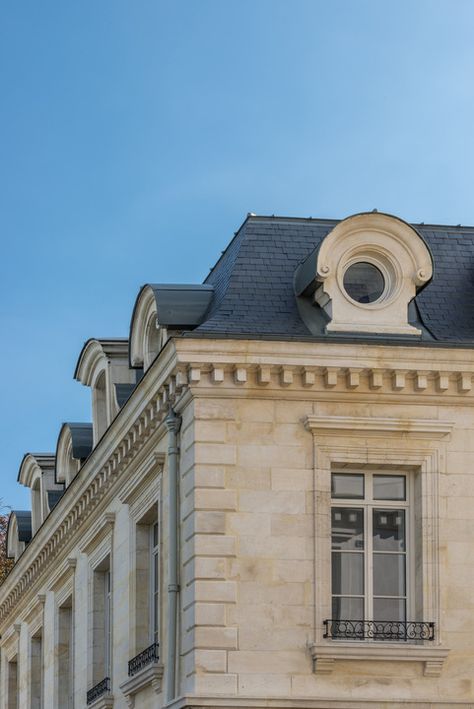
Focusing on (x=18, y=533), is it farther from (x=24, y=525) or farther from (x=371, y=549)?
(x=371, y=549)

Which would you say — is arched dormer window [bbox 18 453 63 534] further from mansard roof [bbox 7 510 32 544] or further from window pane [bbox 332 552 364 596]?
window pane [bbox 332 552 364 596]

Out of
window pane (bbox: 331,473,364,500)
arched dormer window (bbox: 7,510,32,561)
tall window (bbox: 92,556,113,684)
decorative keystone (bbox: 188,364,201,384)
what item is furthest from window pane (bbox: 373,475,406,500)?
arched dormer window (bbox: 7,510,32,561)

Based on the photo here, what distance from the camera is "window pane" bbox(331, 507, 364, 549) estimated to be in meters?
21.7

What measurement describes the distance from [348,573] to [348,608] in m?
0.43

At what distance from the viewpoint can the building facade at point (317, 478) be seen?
20.9m

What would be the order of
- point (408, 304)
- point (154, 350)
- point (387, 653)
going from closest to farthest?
point (387, 653) → point (408, 304) → point (154, 350)

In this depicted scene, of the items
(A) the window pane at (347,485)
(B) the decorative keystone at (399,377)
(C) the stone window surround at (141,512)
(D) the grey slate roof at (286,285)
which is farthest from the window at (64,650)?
(B) the decorative keystone at (399,377)

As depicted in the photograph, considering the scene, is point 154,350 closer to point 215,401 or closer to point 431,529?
point 215,401

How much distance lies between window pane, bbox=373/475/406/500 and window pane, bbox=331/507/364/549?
0.36 meters

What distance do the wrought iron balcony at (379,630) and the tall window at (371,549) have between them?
2cm

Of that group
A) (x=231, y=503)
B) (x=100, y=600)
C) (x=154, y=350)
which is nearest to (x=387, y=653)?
(x=231, y=503)

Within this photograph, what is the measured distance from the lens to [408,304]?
73.5ft

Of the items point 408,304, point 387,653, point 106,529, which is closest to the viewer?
point 387,653

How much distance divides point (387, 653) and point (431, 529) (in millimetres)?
1607
